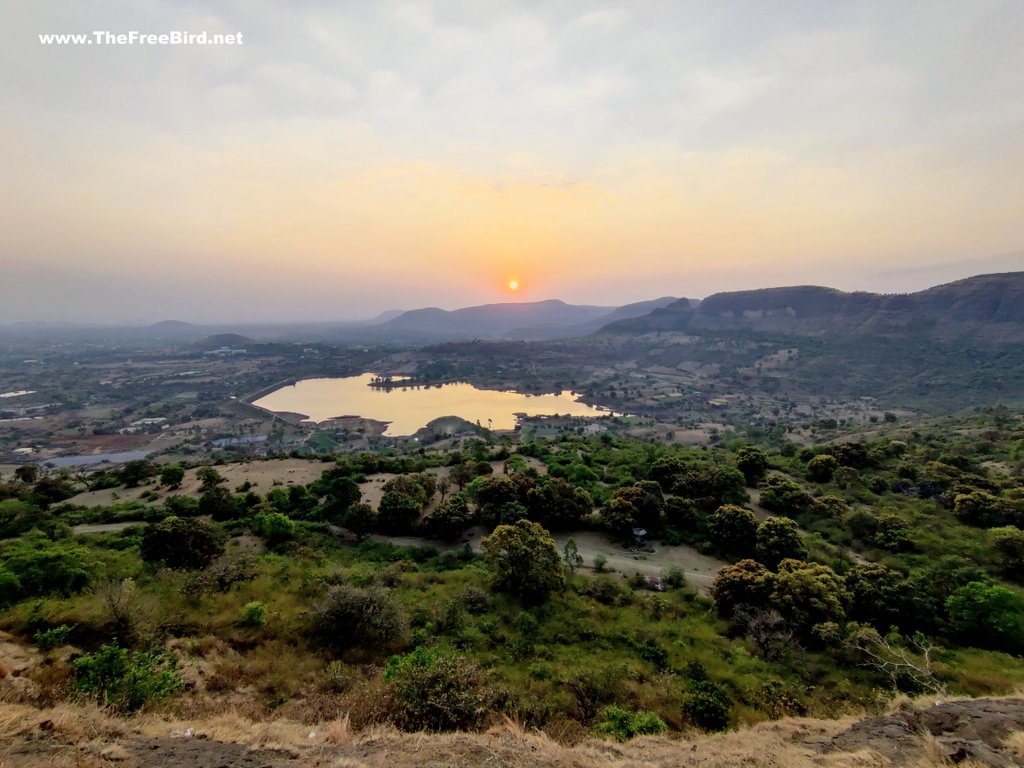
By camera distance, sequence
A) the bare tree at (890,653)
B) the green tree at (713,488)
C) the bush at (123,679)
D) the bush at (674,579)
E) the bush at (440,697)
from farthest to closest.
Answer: the green tree at (713,488) → the bush at (674,579) → the bare tree at (890,653) → the bush at (440,697) → the bush at (123,679)

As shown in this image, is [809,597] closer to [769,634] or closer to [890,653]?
[769,634]

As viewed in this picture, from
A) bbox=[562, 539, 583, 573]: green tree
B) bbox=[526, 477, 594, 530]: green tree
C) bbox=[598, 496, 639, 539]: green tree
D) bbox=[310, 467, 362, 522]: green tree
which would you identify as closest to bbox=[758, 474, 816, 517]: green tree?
bbox=[598, 496, 639, 539]: green tree

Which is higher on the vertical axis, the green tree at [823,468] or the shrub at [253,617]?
the shrub at [253,617]

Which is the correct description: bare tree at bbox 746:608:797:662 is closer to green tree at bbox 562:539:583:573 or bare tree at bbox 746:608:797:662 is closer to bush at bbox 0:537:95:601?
green tree at bbox 562:539:583:573

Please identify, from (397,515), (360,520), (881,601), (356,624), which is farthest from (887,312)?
(356,624)

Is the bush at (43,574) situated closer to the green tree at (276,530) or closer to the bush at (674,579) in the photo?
the green tree at (276,530)

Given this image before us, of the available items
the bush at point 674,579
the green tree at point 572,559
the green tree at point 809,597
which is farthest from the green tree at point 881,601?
the green tree at point 572,559
